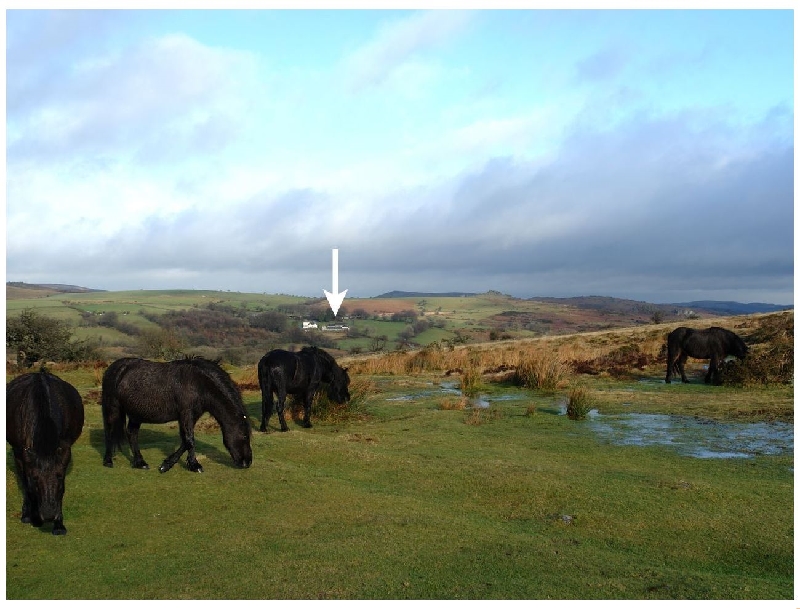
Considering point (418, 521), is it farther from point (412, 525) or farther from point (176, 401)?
point (176, 401)

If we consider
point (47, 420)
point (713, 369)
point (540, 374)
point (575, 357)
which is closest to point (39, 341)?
point (540, 374)

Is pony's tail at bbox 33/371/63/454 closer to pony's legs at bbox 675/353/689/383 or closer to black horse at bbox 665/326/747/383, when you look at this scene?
black horse at bbox 665/326/747/383

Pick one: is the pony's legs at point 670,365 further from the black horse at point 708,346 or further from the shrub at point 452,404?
the shrub at point 452,404

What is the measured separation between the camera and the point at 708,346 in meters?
23.0

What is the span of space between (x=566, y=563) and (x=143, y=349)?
35.4 meters

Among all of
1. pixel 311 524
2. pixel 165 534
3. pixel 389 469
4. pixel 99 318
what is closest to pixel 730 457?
pixel 389 469

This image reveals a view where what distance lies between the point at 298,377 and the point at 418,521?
753 centimetres


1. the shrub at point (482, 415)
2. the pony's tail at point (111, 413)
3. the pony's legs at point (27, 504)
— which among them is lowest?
the shrub at point (482, 415)

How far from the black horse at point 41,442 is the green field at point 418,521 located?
13.4 inches

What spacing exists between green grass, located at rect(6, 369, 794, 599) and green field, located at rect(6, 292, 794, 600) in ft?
0.10

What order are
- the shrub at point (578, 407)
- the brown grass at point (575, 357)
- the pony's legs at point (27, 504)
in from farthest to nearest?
the brown grass at point (575, 357) → the shrub at point (578, 407) → the pony's legs at point (27, 504)

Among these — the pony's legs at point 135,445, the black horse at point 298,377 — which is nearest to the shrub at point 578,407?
the black horse at point 298,377

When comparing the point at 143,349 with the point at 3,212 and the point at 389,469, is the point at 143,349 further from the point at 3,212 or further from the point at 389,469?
the point at 3,212

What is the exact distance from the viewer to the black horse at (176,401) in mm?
10180
